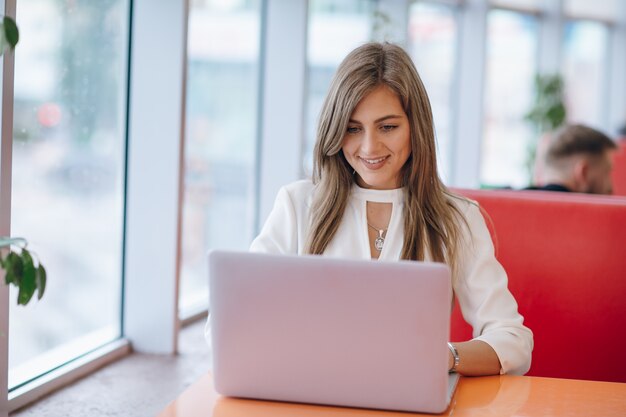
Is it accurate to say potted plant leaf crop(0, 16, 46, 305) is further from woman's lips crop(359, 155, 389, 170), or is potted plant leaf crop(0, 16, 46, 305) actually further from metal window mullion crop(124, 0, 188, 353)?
metal window mullion crop(124, 0, 188, 353)

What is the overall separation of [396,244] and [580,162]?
175cm

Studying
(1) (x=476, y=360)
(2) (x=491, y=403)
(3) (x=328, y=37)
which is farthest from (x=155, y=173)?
(3) (x=328, y=37)

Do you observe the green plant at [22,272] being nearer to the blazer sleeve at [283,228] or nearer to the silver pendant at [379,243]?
the blazer sleeve at [283,228]

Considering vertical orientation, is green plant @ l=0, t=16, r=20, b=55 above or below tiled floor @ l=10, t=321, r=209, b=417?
above

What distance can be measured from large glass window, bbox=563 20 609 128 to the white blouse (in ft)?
25.6

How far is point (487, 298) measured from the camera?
6.18 ft

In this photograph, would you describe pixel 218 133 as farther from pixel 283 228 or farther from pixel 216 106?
pixel 283 228

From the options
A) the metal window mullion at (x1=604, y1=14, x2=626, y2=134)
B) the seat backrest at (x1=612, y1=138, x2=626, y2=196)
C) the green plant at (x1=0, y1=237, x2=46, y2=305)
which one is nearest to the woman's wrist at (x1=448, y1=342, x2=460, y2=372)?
the green plant at (x1=0, y1=237, x2=46, y2=305)

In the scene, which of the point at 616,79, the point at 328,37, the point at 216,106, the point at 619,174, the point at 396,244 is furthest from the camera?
the point at 616,79

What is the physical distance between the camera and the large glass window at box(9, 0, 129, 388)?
296cm

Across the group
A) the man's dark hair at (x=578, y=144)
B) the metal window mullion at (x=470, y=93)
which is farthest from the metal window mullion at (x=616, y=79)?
the man's dark hair at (x=578, y=144)

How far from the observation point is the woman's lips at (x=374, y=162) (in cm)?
193

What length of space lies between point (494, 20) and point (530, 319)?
6444mm

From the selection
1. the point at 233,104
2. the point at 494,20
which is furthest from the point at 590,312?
the point at 494,20
